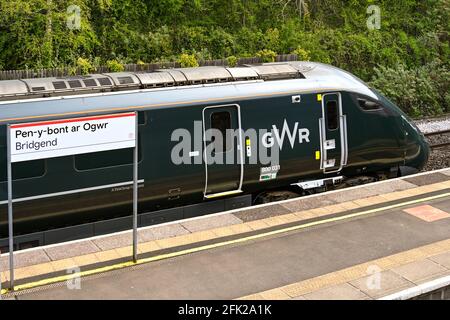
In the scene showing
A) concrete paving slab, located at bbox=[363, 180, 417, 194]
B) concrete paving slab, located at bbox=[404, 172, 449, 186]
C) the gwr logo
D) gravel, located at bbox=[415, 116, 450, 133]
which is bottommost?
concrete paving slab, located at bbox=[363, 180, 417, 194]

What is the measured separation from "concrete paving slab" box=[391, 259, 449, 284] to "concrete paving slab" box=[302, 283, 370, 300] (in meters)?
0.87

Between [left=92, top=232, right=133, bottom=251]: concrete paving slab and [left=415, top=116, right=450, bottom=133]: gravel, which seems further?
[left=415, top=116, right=450, bottom=133]: gravel

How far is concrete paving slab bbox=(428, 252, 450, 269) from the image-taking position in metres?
8.94

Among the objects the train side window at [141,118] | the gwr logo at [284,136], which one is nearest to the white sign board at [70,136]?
the train side window at [141,118]

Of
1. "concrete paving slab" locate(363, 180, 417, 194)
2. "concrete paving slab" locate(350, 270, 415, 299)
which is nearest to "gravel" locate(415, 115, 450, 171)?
"concrete paving slab" locate(363, 180, 417, 194)

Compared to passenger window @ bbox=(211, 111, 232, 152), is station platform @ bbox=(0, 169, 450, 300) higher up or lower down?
lower down

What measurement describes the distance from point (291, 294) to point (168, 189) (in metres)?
3.56

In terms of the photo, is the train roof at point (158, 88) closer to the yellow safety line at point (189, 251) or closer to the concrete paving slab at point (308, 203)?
the concrete paving slab at point (308, 203)

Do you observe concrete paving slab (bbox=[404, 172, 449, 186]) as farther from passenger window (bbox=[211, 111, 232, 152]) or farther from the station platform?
passenger window (bbox=[211, 111, 232, 152])

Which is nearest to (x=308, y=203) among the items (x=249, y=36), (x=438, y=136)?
(x=438, y=136)

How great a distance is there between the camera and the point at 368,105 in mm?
12688

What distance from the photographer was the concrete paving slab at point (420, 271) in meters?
8.48

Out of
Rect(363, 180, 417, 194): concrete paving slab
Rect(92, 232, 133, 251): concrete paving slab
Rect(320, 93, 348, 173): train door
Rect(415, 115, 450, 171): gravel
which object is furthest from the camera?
Rect(415, 115, 450, 171): gravel

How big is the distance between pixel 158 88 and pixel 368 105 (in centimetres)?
445
